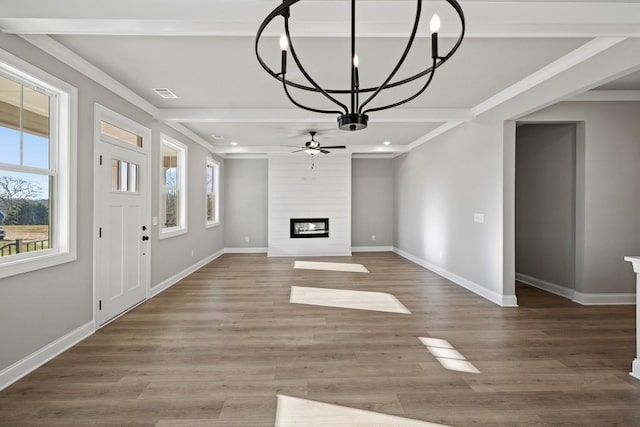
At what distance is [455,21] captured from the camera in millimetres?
2236

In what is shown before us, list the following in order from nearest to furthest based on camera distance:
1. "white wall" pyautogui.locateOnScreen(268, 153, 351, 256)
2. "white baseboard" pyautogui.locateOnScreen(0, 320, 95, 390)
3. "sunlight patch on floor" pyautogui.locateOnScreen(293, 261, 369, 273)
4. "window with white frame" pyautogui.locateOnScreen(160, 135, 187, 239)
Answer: "white baseboard" pyautogui.locateOnScreen(0, 320, 95, 390) < "window with white frame" pyautogui.locateOnScreen(160, 135, 187, 239) < "sunlight patch on floor" pyautogui.locateOnScreen(293, 261, 369, 273) < "white wall" pyautogui.locateOnScreen(268, 153, 351, 256)

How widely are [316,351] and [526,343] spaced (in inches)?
76.4

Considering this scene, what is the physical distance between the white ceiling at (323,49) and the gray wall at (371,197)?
416 cm

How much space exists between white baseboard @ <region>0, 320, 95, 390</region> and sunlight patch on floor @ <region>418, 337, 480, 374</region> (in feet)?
10.4

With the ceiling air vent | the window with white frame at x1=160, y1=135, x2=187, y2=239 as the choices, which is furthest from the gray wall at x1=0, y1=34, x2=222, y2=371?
the window with white frame at x1=160, y1=135, x2=187, y2=239

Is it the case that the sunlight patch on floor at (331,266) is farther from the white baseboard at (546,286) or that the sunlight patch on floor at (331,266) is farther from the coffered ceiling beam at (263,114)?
the coffered ceiling beam at (263,114)

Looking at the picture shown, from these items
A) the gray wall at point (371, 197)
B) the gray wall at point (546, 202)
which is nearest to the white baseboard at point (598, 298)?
the gray wall at point (546, 202)

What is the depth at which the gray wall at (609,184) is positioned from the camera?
13.4 ft

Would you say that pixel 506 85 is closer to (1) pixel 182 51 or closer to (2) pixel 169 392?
(1) pixel 182 51

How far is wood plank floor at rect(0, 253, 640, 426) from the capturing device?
6.53 ft

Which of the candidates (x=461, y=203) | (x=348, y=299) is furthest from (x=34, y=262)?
(x=461, y=203)

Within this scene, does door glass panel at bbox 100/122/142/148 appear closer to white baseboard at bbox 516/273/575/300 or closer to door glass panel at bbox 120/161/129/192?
door glass panel at bbox 120/161/129/192

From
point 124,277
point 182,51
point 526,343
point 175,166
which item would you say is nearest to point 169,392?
point 124,277

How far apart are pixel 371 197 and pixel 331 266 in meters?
2.87
